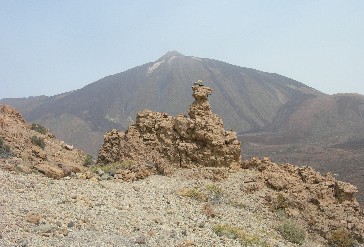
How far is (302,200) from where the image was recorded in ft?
35.8

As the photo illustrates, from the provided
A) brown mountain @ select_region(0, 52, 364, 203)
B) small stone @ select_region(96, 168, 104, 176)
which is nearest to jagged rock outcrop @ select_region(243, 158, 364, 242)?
small stone @ select_region(96, 168, 104, 176)

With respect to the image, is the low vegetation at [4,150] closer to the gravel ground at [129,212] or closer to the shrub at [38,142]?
the gravel ground at [129,212]

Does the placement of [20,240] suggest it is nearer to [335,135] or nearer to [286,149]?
[286,149]

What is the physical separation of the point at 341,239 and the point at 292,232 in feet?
3.73

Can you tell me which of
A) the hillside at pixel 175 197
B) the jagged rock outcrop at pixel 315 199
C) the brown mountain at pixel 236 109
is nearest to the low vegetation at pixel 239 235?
the hillside at pixel 175 197

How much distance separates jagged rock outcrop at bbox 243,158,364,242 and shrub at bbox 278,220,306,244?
615 millimetres

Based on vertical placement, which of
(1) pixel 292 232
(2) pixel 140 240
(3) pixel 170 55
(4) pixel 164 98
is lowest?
(1) pixel 292 232

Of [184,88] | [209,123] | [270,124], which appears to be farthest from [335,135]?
[209,123]

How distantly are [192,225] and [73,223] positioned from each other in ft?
8.19

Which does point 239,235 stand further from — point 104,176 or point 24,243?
point 104,176

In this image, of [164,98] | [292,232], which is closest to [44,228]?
[292,232]

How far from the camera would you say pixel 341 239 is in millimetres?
9586

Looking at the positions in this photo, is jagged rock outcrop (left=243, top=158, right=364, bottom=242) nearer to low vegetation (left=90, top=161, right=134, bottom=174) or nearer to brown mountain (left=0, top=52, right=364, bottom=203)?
low vegetation (left=90, top=161, right=134, bottom=174)

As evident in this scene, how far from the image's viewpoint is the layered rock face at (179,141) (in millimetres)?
13445
